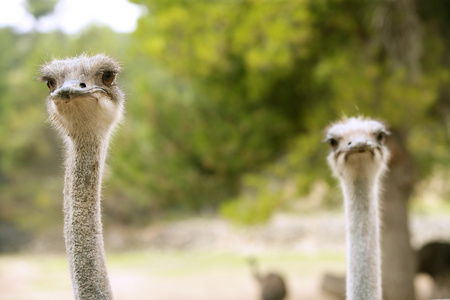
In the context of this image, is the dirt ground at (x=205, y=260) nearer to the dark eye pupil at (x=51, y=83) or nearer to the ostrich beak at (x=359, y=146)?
the ostrich beak at (x=359, y=146)

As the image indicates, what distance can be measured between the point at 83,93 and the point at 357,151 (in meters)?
1.01

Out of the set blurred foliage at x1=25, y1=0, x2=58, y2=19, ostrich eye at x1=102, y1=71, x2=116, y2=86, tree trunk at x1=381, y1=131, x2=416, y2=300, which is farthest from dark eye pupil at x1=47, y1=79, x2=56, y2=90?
blurred foliage at x1=25, y1=0, x2=58, y2=19

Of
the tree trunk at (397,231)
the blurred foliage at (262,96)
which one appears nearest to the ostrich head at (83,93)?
the blurred foliage at (262,96)

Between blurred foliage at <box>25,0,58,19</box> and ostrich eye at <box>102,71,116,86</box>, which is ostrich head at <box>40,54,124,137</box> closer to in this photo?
ostrich eye at <box>102,71,116,86</box>

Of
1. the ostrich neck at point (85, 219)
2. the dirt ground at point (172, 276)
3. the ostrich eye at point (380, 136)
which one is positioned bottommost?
the ostrich neck at point (85, 219)

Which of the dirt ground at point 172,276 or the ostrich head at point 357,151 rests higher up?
the dirt ground at point 172,276

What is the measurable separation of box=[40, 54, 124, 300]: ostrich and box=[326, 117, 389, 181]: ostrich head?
2.84ft

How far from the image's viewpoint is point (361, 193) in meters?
2.25

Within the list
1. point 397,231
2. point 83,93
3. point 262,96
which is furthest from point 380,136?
point 262,96

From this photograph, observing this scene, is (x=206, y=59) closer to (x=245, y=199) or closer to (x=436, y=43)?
(x=245, y=199)

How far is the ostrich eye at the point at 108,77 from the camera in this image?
169 centimetres

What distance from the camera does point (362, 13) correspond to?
5.70 meters

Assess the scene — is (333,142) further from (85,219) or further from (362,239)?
(85,219)

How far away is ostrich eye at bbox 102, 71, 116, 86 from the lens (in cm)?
169
